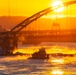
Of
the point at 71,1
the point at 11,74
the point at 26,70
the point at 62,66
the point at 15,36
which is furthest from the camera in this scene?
the point at 15,36

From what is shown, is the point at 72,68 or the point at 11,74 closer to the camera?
the point at 11,74

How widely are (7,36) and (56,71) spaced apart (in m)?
56.0

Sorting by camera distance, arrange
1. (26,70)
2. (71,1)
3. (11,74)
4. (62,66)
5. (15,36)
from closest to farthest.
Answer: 1. (11,74)
2. (26,70)
3. (62,66)
4. (71,1)
5. (15,36)

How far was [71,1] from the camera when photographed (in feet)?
419

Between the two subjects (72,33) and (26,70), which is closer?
(26,70)

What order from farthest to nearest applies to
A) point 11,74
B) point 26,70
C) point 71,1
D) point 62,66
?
point 71,1 → point 62,66 → point 26,70 → point 11,74

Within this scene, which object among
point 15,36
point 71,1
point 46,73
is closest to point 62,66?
point 46,73

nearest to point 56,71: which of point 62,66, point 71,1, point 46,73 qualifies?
point 46,73

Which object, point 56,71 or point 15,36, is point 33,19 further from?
point 56,71

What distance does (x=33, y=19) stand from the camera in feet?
436

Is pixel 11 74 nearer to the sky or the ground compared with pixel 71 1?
nearer to the ground

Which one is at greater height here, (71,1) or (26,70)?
(71,1)

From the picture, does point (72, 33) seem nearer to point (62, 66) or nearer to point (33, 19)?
point (33, 19)

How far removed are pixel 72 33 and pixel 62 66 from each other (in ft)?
151
